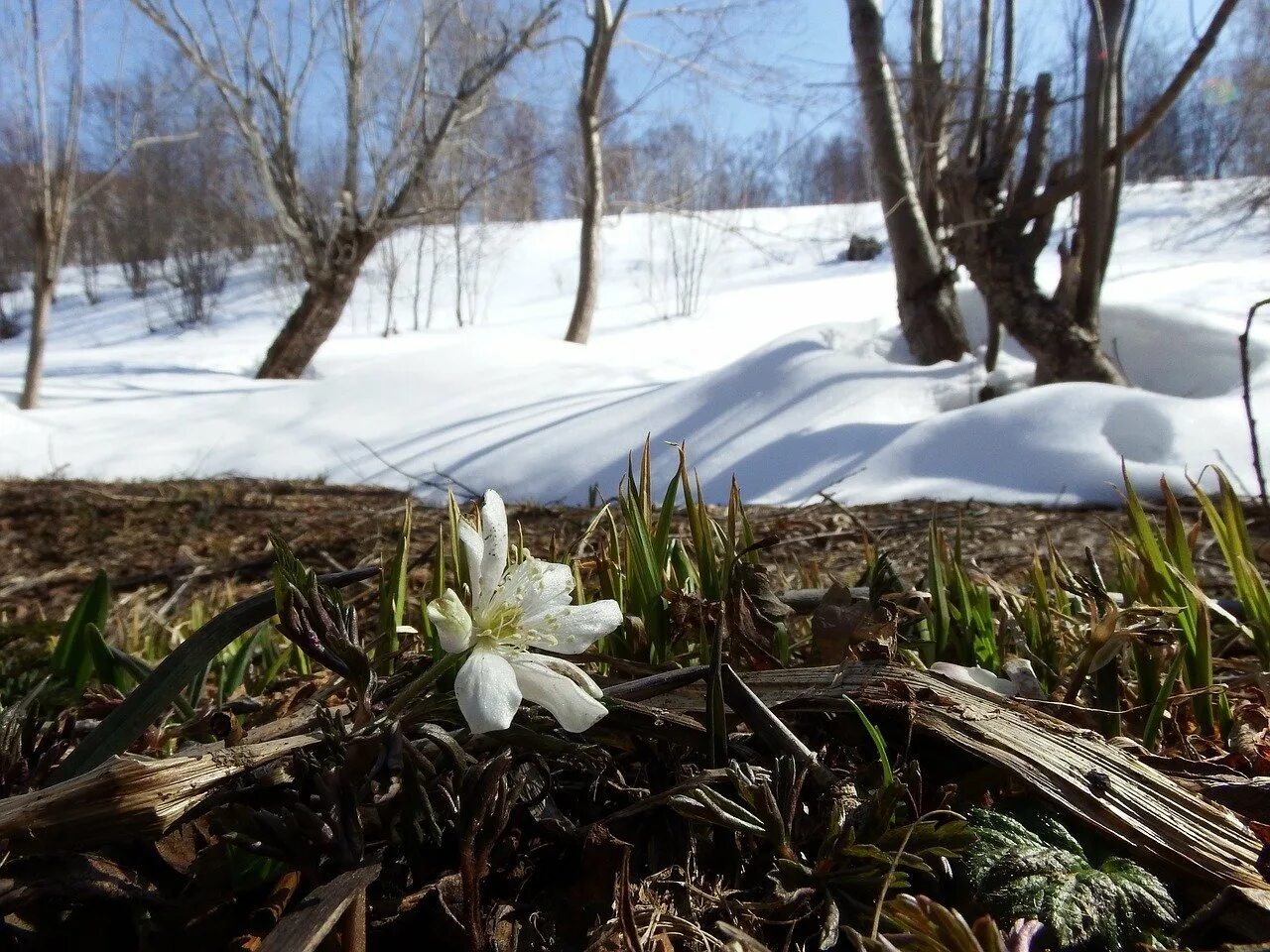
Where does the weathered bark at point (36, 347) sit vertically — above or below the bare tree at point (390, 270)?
below

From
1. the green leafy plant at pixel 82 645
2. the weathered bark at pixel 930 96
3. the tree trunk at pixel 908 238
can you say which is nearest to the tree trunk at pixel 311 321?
the tree trunk at pixel 908 238

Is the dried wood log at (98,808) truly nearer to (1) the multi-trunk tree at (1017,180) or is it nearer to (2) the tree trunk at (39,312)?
(1) the multi-trunk tree at (1017,180)

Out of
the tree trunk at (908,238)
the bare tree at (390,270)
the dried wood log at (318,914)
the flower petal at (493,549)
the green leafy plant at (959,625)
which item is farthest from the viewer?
the bare tree at (390,270)

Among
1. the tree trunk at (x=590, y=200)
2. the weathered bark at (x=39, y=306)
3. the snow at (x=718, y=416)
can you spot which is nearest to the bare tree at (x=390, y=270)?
the snow at (x=718, y=416)

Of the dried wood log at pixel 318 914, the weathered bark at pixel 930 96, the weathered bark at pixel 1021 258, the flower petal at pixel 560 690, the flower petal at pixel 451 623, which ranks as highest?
the weathered bark at pixel 930 96

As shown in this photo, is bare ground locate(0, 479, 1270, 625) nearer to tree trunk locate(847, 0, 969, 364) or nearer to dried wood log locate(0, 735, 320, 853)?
dried wood log locate(0, 735, 320, 853)

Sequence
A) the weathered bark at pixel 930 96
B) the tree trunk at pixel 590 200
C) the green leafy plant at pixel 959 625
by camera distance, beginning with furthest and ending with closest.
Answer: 1. the tree trunk at pixel 590 200
2. the weathered bark at pixel 930 96
3. the green leafy plant at pixel 959 625

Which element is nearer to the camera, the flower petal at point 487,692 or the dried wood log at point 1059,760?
the flower petal at point 487,692

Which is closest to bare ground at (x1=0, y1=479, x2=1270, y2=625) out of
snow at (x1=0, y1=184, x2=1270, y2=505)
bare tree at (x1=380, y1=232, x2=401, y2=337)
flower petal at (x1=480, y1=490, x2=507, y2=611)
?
snow at (x1=0, y1=184, x2=1270, y2=505)

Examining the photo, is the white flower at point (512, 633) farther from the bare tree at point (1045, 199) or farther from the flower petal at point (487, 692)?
the bare tree at point (1045, 199)

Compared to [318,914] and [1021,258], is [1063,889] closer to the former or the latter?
[318,914]
